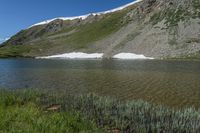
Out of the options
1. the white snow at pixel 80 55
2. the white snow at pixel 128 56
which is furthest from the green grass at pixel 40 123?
the white snow at pixel 80 55

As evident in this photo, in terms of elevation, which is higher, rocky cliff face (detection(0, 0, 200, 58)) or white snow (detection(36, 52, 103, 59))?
rocky cliff face (detection(0, 0, 200, 58))

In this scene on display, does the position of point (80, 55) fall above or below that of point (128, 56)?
above

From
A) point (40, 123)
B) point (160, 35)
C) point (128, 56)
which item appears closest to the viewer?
point (40, 123)

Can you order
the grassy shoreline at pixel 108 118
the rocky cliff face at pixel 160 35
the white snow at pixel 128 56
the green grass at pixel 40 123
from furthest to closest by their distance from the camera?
the white snow at pixel 128 56, the rocky cliff face at pixel 160 35, the grassy shoreline at pixel 108 118, the green grass at pixel 40 123

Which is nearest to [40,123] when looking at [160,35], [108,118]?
[108,118]

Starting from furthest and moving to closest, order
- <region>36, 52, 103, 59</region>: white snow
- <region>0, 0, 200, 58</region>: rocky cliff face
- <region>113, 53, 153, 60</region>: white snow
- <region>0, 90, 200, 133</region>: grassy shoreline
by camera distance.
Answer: <region>36, 52, 103, 59</region>: white snow
<region>113, 53, 153, 60</region>: white snow
<region>0, 0, 200, 58</region>: rocky cliff face
<region>0, 90, 200, 133</region>: grassy shoreline

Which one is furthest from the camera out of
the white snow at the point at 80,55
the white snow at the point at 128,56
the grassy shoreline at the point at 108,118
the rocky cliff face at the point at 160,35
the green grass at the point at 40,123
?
the white snow at the point at 80,55

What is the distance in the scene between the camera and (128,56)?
12225cm

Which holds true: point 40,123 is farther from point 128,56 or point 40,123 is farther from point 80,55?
point 80,55

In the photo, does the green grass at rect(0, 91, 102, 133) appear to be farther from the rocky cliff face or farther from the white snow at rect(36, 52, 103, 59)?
the white snow at rect(36, 52, 103, 59)

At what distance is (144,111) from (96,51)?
131513mm

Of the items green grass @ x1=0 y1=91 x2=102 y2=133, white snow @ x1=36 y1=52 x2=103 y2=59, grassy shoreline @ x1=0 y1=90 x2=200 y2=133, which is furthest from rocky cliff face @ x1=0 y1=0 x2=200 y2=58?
green grass @ x1=0 y1=91 x2=102 y2=133

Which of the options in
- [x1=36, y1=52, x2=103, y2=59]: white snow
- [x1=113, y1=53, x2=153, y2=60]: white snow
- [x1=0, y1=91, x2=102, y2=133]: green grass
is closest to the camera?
[x1=0, y1=91, x2=102, y2=133]: green grass

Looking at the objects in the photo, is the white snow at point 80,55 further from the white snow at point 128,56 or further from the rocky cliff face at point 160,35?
the white snow at point 128,56
